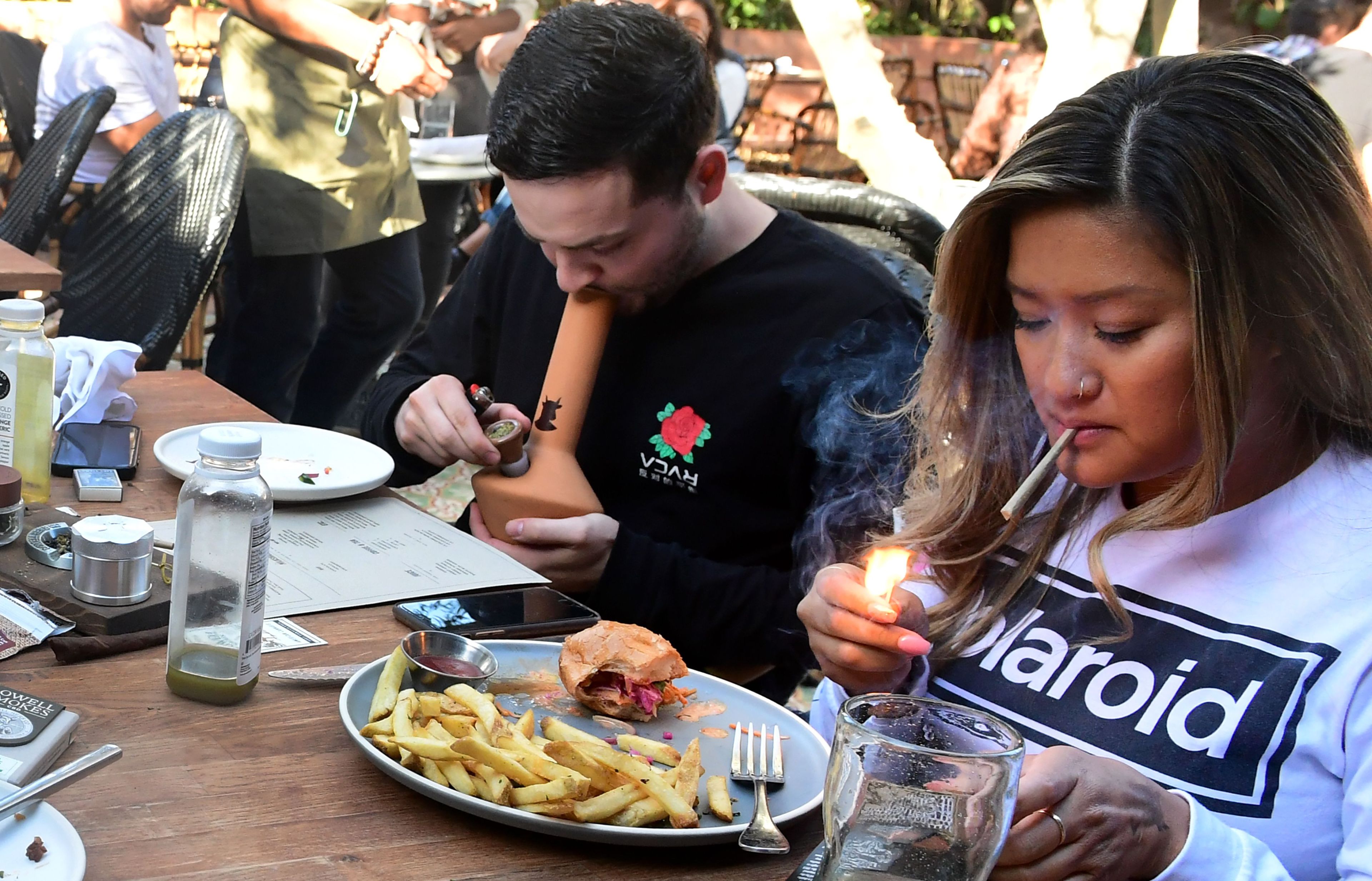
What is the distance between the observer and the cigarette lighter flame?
1334 millimetres

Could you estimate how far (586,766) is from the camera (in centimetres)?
115

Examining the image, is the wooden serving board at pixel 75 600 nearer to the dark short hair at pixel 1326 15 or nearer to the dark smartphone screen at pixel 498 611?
the dark smartphone screen at pixel 498 611

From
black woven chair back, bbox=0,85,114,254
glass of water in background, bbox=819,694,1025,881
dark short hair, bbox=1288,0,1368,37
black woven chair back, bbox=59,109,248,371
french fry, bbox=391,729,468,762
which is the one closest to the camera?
glass of water in background, bbox=819,694,1025,881

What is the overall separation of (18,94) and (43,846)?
5850 millimetres

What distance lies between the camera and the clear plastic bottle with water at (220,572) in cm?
127

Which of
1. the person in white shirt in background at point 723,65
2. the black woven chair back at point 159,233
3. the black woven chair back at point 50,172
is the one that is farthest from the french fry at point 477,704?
the person in white shirt in background at point 723,65

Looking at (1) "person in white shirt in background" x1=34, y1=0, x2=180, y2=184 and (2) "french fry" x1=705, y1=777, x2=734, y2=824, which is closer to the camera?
(2) "french fry" x1=705, y1=777, x2=734, y2=824

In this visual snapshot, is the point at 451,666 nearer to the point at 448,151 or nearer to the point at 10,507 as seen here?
the point at 10,507

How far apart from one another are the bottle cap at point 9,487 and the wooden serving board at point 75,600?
5 centimetres

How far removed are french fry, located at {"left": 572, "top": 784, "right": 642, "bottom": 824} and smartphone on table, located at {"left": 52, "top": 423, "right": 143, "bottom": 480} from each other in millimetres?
1159

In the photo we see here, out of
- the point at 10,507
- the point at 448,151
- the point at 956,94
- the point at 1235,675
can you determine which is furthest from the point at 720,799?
the point at 956,94

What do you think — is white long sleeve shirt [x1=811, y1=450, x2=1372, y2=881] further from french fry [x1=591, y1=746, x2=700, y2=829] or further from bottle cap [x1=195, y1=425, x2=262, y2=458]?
bottle cap [x1=195, y1=425, x2=262, y2=458]

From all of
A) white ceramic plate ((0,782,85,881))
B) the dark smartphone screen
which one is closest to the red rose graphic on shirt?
the dark smartphone screen

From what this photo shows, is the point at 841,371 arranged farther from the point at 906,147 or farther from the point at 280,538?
the point at 906,147
